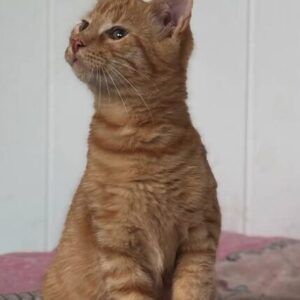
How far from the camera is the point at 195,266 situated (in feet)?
3.66

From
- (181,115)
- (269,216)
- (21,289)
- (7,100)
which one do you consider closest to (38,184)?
(7,100)

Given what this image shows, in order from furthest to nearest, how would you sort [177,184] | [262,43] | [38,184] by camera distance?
[38,184] < [262,43] < [177,184]

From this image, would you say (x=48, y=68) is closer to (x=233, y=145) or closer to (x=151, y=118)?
(x=233, y=145)

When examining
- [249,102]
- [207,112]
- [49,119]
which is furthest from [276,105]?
[49,119]

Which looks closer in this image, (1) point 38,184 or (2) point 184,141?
(2) point 184,141

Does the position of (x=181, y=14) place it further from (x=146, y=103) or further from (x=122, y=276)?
(x=122, y=276)

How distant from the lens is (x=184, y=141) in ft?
3.70

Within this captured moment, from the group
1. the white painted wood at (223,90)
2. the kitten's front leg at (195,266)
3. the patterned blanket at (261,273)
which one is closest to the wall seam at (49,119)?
the white painted wood at (223,90)

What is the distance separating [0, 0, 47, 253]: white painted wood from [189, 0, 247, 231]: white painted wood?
1.48 feet

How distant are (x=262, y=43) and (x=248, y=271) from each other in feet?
2.13

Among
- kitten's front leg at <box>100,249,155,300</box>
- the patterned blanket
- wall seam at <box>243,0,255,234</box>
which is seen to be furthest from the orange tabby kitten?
wall seam at <box>243,0,255,234</box>

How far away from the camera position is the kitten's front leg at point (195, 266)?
3.64 feet

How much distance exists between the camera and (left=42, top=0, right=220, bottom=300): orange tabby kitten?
42.4 inches

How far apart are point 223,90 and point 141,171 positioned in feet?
2.99
